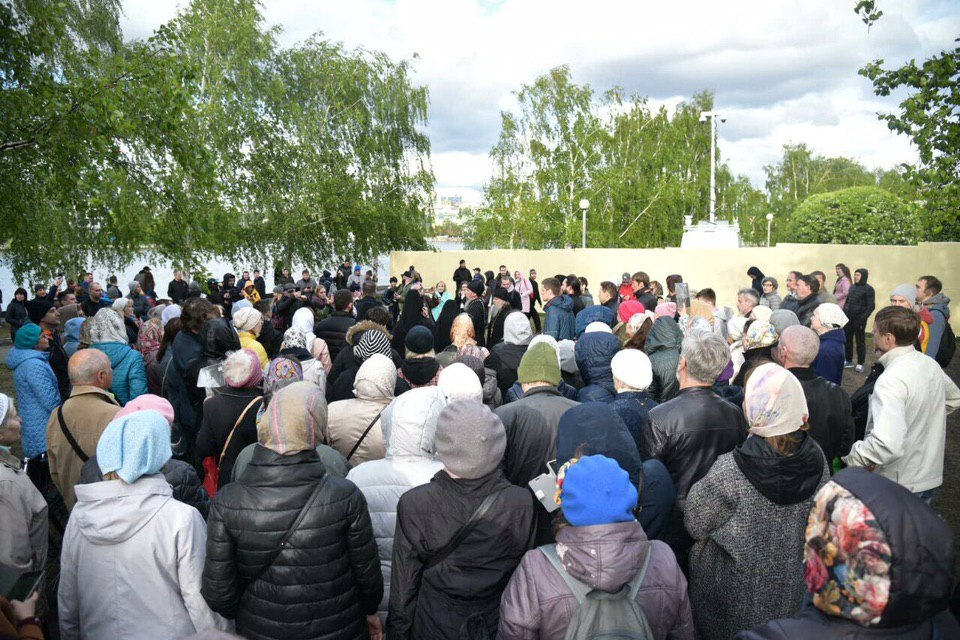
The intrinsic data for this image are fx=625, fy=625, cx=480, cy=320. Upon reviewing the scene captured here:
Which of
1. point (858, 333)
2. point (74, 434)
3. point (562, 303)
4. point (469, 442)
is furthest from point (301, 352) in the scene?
point (858, 333)

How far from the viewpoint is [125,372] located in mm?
5477

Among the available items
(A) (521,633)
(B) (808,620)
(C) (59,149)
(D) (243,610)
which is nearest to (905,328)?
(B) (808,620)

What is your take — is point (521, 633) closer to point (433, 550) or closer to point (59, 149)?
point (433, 550)

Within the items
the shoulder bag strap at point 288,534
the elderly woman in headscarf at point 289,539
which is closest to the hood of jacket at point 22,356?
the elderly woman in headscarf at point 289,539

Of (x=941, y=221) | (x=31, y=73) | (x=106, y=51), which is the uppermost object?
(x=106, y=51)

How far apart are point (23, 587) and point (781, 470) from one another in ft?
9.20

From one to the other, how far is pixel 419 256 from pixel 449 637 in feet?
84.3

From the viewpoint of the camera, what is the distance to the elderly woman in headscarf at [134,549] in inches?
95.3

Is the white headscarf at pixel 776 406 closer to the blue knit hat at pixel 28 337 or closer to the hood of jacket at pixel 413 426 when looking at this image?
the hood of jacket at pixel 413 426

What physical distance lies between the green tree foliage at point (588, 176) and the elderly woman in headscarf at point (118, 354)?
30.0 meters

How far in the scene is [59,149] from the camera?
7.13 metres

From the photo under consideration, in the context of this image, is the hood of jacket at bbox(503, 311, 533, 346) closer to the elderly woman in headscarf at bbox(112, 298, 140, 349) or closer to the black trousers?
the elderly woman in headscarf at bbox(112, 298, 140, 349)

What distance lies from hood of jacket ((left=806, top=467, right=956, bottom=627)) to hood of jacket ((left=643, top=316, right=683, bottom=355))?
12.1ft

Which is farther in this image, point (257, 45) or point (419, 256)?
point (419, 256)
